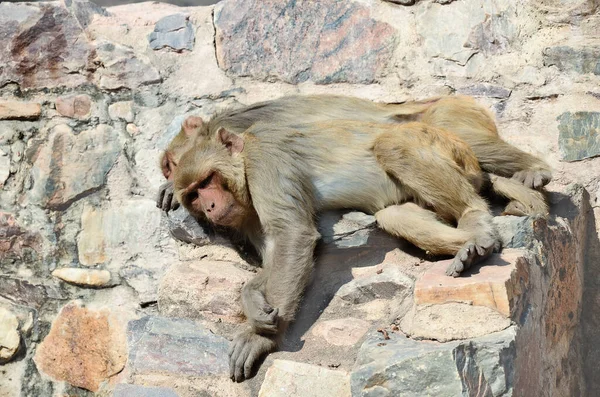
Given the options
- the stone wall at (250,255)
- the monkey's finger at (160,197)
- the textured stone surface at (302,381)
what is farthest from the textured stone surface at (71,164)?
the textured stone surface at (302,381)

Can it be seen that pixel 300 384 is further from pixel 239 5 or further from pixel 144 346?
pixel 239 5

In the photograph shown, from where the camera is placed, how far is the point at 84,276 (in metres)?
4.67

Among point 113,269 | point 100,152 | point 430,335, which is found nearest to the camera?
point 430,335

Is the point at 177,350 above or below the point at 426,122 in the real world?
below

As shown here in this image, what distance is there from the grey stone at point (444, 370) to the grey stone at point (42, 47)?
2.99 m

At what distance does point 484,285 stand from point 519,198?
91 centimetres

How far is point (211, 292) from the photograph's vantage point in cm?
409

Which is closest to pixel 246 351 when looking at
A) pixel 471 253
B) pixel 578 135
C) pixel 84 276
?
pixel 471 253

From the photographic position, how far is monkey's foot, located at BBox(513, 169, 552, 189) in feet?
13.5

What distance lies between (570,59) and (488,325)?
1.99 meters

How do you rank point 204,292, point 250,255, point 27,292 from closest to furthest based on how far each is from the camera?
1. point 204,292
2. point 250,255
3. point 27,292

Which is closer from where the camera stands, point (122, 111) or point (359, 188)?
point (359, 188)

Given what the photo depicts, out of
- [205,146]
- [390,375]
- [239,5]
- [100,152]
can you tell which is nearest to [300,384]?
[390,375]

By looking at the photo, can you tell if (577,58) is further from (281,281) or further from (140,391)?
(140,391)
